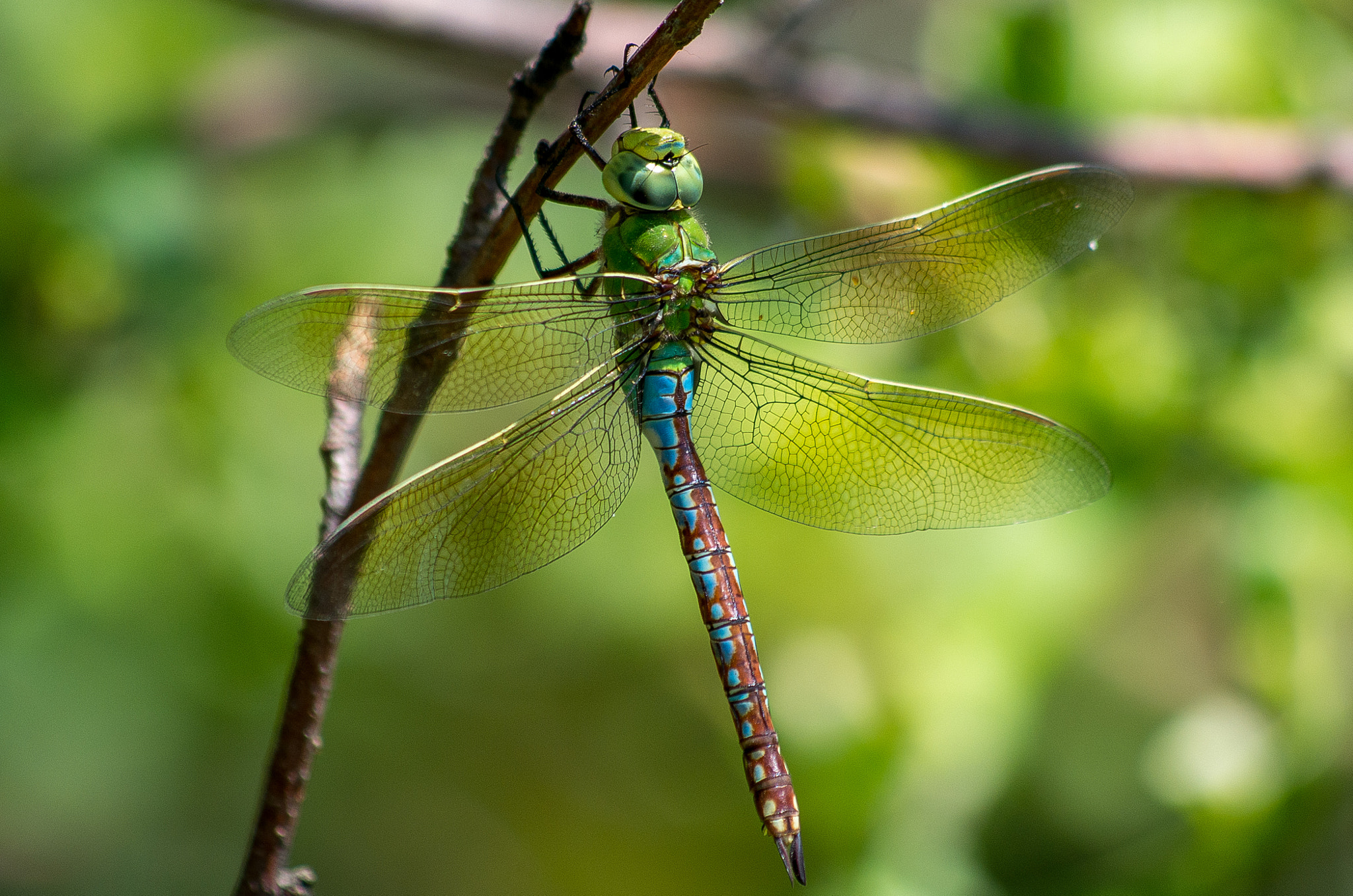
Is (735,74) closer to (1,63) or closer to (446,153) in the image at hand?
(446,153)

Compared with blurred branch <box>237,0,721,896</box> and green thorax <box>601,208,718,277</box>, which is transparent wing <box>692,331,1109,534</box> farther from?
blurred branch <box>237,0,721,896</box>

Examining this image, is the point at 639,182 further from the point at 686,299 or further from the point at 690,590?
the point at 690,590

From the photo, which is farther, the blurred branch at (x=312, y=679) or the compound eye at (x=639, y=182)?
the compound eye at (x=639, y=182)

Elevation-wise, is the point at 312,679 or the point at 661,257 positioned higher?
the point at 661,257

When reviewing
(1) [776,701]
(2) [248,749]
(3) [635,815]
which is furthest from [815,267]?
(2) [248,749]

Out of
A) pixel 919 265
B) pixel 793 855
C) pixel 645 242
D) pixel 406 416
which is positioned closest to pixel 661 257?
pixel 645 242

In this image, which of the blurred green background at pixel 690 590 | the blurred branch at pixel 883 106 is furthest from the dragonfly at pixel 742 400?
the blurred branch at pixel 883 106

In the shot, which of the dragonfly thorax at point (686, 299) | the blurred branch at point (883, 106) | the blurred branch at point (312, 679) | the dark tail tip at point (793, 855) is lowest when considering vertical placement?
the dark tail tip at point (793, 855)

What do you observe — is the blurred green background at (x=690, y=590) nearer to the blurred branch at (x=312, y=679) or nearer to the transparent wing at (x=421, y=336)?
the transparent wing at (x=421, y=336)
